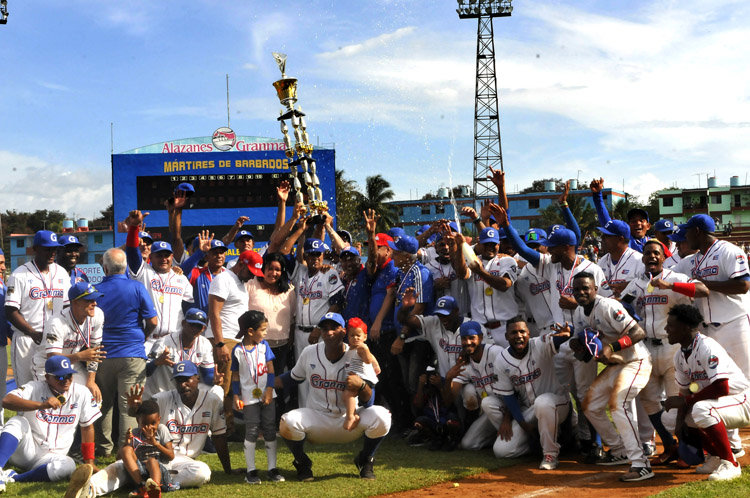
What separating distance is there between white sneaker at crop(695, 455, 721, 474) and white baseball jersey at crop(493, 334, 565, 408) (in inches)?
55.6

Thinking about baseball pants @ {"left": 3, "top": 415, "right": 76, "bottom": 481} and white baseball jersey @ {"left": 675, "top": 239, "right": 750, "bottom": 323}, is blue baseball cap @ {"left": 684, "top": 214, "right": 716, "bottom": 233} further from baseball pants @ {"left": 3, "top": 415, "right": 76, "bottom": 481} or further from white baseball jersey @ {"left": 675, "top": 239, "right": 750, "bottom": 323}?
baseball pants @ {"left": 3, "top": 415, "right": 76, "bottom": 481}

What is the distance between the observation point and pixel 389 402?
28.1 feet

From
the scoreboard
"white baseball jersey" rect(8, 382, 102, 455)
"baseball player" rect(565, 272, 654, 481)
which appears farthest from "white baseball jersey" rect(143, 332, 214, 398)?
the scoreboard

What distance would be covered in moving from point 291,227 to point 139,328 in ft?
6.94

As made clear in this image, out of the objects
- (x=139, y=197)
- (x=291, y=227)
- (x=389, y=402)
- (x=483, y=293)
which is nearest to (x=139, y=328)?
(x=291, y=227)

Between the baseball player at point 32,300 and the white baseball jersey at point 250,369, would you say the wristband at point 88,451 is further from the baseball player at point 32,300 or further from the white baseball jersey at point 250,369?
the baseball player at point 32,300

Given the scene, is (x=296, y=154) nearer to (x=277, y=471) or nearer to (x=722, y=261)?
(x=277, y=471)

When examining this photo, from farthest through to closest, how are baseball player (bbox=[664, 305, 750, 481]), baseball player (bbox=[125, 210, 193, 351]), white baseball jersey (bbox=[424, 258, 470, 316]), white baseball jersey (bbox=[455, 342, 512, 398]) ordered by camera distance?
white baseball jersey (bbox=[424, 258, 470, 316]), baseball player (bbox=[125, 210, 193, 351]), white baseball jersey (bbox=[455, 342, 512, 398]), baseball player (bbox=[664, 305, 750, 481])

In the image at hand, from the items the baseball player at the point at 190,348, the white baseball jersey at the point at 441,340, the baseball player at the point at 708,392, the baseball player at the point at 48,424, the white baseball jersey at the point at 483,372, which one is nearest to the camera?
the baseball player at the point at 708,392

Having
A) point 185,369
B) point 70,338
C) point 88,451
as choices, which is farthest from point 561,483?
point 70,338

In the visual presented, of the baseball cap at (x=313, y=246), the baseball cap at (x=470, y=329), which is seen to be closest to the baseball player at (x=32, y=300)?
the baseball cap at (x=313, y=246)

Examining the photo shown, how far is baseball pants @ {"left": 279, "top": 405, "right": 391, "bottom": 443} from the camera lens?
6551 mm

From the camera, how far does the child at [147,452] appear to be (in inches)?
237

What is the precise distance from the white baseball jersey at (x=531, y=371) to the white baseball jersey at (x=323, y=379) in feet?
5.33
